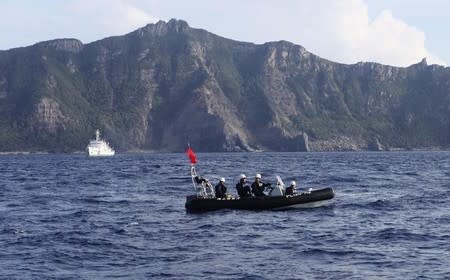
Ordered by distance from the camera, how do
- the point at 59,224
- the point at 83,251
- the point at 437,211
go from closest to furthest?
the point at 83,251 → the point at 59,224 → the point at 437,211

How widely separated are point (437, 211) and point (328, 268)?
17935 mm

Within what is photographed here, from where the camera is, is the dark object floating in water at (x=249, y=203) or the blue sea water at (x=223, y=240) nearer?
the blue sea water at (x=223, y=240)

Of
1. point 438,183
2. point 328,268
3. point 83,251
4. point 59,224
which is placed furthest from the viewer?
point 438,183

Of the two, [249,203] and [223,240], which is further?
[249,203]

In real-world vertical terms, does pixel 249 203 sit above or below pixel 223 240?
above

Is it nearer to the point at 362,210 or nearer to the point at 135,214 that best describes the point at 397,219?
the point at 362,210

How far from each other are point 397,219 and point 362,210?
15.6ft

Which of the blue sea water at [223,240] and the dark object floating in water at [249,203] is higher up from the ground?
the dark object floating in water at [249,203]

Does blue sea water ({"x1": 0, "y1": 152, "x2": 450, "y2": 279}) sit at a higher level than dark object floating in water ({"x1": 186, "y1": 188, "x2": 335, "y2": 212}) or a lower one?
lower

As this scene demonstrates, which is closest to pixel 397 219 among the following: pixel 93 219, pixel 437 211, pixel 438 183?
pixel 437 211

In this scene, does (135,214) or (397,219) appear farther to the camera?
(135,214)

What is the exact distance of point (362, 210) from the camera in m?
42.3

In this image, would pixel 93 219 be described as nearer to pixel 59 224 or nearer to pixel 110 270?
pixel 59 224

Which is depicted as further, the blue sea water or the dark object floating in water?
the dark object floating in water
